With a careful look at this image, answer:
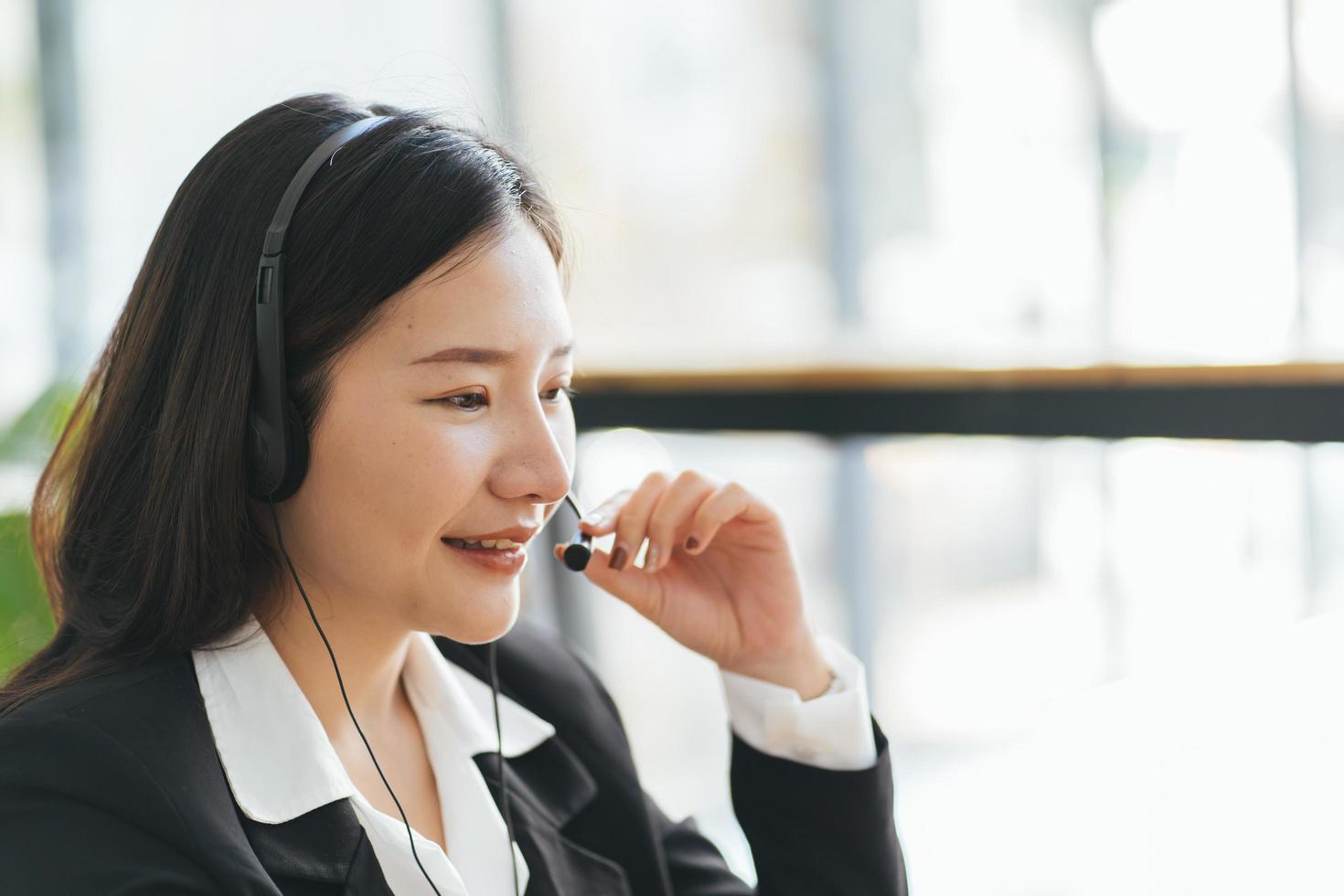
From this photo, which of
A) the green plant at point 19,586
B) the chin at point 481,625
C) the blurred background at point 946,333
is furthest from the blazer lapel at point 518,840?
the green plant at point 19,586

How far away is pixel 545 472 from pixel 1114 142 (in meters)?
1.74

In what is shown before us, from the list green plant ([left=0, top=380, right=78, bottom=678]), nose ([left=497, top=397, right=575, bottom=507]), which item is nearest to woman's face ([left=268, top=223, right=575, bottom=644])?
nose ([left=497, top=397, right=575, bottom=507])

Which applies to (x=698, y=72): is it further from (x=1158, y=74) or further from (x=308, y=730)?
(x=308, y=730)

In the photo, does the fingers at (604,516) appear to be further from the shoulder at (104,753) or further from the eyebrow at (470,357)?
the shoulder at (104,753)

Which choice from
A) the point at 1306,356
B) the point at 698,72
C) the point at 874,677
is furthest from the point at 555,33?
the point at 1306,356

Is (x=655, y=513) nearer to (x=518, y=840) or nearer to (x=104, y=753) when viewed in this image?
(x=518, y=840)

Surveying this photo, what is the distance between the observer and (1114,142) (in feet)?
7.61

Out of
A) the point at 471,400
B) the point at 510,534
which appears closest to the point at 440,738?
the point at 510,534

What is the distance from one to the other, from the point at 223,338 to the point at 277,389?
0.07 meters

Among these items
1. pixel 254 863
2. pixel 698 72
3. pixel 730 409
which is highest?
pixel 698 72

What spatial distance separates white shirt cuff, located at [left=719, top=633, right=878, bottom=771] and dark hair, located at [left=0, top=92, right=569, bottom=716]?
466 mm

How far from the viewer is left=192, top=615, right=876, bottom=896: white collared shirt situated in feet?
3.10

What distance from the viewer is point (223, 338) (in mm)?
→ 942

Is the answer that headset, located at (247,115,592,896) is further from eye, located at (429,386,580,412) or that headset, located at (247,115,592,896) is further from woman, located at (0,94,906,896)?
eye, located at (429,386,580,412)
